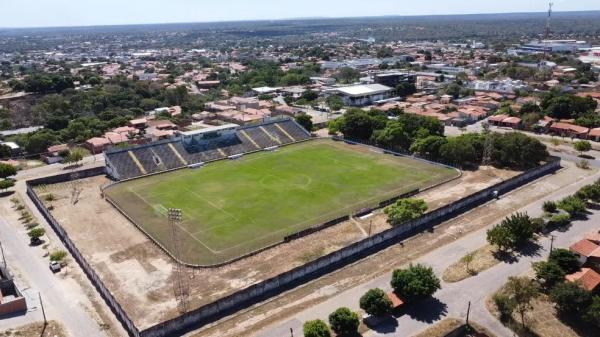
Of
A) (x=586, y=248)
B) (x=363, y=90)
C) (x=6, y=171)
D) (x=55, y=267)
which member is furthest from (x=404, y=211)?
(x=363, y=90)

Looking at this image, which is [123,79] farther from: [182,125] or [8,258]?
[8,258]

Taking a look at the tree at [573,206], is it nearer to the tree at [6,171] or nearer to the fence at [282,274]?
the fence at [282,274]

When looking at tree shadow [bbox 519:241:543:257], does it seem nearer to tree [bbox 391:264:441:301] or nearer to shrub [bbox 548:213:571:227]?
shrub [bbox 548:213:571:227]

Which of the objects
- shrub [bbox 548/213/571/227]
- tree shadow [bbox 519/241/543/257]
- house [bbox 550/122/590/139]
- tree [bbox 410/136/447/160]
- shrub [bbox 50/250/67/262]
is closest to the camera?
tree shadow [bbox 519/241/543/257]

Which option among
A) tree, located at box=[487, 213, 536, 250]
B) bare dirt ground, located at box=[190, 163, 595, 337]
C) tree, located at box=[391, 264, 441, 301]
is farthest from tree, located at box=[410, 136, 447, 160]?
tree, located at box=[391, 264, 441, 301]

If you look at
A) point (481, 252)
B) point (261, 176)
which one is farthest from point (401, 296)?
point (261, 176)

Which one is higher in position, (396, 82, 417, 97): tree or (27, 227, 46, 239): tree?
(396, 82, 417, 97): tree
